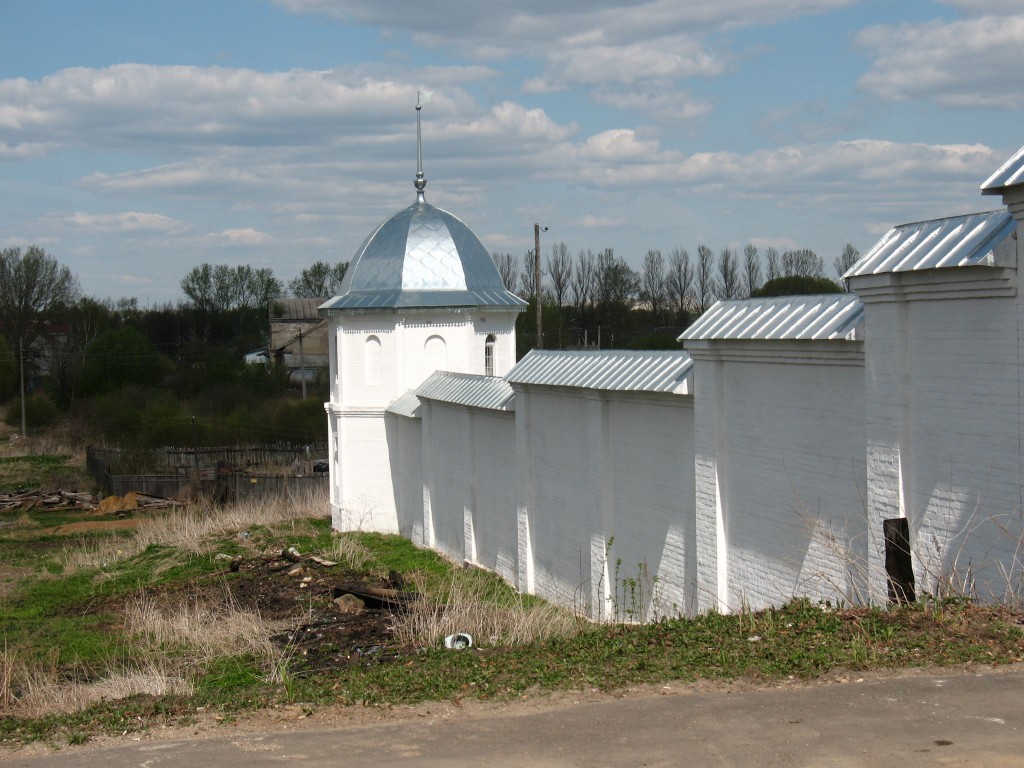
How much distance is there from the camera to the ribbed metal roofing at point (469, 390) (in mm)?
17500

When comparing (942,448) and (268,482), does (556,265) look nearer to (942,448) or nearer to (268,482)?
(268,482)

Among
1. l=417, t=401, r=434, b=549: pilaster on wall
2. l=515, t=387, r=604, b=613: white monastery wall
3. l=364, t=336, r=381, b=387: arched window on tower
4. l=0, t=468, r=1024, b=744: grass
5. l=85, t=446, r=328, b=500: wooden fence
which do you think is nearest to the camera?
l=0, t=468, r=1024, b=744: grass

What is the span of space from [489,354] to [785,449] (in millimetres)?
14816

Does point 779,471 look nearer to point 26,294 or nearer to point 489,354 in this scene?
point 489,354

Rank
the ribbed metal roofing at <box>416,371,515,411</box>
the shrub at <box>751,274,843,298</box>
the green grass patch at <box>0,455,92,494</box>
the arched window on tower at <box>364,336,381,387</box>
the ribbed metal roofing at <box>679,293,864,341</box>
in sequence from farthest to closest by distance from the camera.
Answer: the green grass patch at <box>0,455,92,494</box>, the shrub at <box>751,274,843,298</box>, the arched window on tower at <box>364,336,381,387</box>, the ribbed metal roofing at <box>416,371,515,411</box>, the ribbed metal roofing at <box>679,293,864,341</box>

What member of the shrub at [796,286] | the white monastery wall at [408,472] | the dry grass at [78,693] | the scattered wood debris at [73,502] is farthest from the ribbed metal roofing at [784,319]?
the shrub at [796,286]

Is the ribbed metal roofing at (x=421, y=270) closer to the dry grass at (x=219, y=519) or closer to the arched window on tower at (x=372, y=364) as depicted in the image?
the arched window on tower at (x=372, y=364)

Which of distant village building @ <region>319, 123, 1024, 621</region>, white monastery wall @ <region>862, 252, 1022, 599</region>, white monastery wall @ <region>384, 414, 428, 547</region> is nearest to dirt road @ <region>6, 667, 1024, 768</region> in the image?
white monastery wall @ <region>862, 252, 1022, 599</region>

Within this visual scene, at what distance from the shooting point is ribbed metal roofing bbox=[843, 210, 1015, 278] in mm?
7840

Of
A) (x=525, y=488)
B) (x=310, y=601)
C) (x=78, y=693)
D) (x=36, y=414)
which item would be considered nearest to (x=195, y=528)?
(x=310, y=601)

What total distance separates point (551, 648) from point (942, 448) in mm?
3228

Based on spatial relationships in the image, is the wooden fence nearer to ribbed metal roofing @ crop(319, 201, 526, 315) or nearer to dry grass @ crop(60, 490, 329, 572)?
dry grass @ crop(60, 490, 329, 572)

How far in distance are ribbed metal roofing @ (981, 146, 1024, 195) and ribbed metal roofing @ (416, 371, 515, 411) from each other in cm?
999

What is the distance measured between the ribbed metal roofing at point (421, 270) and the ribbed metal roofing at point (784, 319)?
43.1 feet
